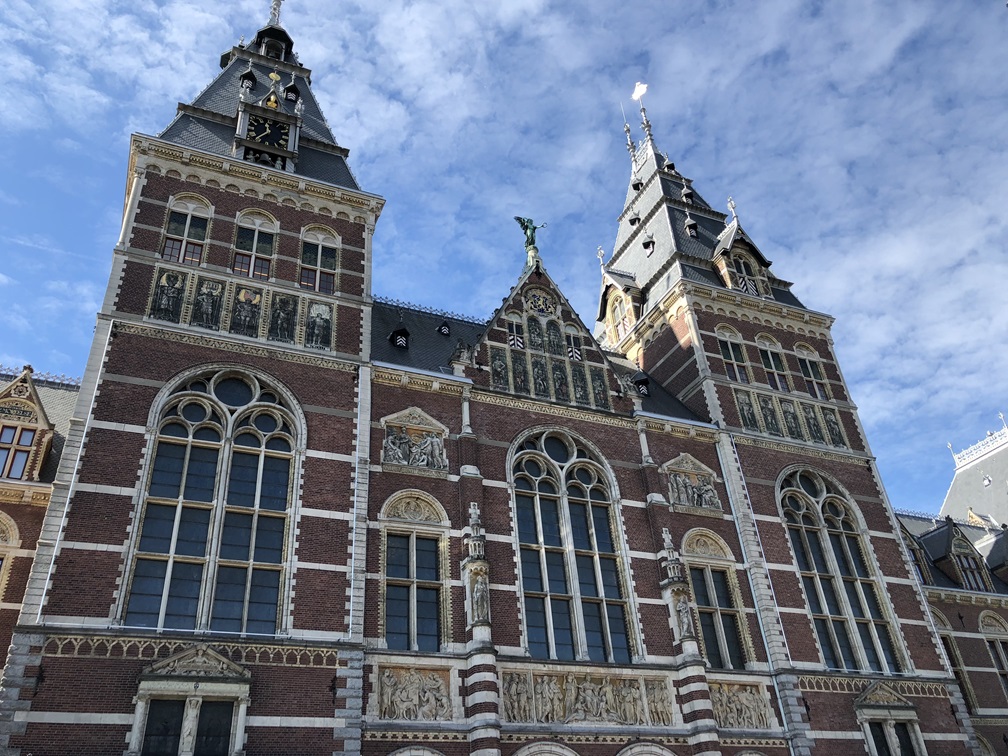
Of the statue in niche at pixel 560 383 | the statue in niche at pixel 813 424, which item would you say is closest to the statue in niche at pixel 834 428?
the statue in niche at pixel 813 424

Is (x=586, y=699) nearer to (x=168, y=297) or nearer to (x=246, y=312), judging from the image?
(x=246, y=312)

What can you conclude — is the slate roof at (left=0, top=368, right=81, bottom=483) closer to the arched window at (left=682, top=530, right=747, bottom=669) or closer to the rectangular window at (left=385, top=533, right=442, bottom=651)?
the rectangular window at (left=385, top=533, right=442, bottom=651)

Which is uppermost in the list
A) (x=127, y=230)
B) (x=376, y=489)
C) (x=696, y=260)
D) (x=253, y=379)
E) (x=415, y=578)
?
(x=696, y=260)

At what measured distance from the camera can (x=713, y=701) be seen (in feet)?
74.8

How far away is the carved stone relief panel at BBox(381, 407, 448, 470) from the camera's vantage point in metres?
23.2

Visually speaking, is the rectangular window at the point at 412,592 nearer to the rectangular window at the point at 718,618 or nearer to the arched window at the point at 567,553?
the arched window at the point at 567,553

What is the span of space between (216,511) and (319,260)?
9323mm

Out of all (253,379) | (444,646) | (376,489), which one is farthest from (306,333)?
(444,646)

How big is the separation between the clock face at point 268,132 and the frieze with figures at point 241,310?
6.52 metres

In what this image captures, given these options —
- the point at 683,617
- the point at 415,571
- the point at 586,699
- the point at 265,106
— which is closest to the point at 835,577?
the point at 683,617

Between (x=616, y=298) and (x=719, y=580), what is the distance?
15.6 m

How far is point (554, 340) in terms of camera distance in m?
28.5

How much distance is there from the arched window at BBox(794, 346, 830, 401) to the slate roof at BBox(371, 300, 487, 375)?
13.5 metres

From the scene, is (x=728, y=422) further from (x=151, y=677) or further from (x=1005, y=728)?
(x=151, y=677)
